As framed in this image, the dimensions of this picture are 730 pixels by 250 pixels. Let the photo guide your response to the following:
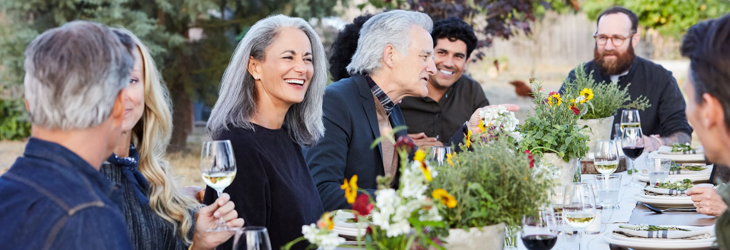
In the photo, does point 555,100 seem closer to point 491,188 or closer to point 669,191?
point 669,191

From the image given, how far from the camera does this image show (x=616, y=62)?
492 centimetres

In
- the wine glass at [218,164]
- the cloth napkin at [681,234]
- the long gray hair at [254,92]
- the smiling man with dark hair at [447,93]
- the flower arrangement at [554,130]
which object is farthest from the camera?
the smiling man with dark hair at [447,93]

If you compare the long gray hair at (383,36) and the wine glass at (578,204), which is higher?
the long gray hair at (383,36)

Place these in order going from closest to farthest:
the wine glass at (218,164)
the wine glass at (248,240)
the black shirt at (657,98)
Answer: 1. the wine glass at (248,240)
2. the wine glass at (218,164)
3. the black shirt at (657,98)

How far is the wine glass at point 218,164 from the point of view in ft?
5.73

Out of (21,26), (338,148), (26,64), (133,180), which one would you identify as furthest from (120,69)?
(21,26)

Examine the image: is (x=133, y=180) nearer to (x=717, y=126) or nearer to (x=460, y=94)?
(x=717, y=126)

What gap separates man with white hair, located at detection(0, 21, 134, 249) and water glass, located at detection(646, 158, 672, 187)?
7.94 ft

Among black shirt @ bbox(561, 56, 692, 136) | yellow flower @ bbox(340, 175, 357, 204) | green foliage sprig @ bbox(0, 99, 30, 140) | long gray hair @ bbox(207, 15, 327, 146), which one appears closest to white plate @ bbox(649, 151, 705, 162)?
black shirt @ bbox(561, 56, 692, 136)

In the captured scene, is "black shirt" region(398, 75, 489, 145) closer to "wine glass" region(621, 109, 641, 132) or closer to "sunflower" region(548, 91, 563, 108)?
"wine glass" region(621, 109, 641, 132)

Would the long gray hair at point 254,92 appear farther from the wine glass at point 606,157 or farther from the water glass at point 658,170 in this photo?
the water glass at point 658,170

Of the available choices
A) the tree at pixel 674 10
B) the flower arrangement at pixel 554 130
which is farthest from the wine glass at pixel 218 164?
the tree at pixel 674 10

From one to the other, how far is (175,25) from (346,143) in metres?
5.98

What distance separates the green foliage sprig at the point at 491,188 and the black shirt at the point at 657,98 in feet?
11.6
